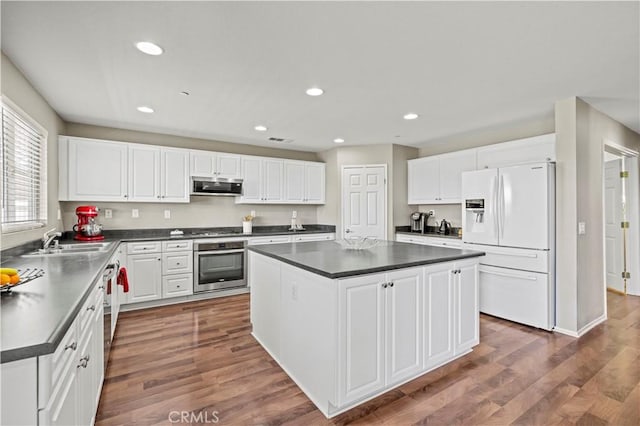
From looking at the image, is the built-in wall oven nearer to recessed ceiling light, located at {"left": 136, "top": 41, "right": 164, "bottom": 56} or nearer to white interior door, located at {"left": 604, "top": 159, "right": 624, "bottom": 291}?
recessed ceiling light, located at {"left": 136, "top": 41, "right": 164, "bottom": 56}

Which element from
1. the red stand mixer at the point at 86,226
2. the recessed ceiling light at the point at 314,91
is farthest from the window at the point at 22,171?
the recessed ceiling light at the point at 314,91

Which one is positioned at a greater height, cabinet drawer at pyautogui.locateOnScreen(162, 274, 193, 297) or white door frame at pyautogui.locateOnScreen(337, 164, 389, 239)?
white door frame at pyautogui.locateOnScreen(337, 164, 389, 239)

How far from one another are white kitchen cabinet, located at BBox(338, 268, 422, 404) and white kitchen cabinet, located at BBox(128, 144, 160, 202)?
11.7ft

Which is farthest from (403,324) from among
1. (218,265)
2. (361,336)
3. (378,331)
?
(218,265)

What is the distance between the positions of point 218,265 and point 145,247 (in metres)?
0.98

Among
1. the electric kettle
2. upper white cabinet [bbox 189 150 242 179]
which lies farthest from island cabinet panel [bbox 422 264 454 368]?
upper white cabinet [bbox 189 150 242 179]

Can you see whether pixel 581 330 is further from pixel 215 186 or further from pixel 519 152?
pixel 215 186

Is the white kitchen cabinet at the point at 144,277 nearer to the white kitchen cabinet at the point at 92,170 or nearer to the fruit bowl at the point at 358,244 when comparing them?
the white kitchen cabinet at the point at 92,170

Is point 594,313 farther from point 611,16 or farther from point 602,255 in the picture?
point 611,16

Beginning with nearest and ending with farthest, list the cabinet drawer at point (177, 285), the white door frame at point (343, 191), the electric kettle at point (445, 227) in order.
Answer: the cabinet drawer at point (177, 285), the electric kettle at point (445, 227), the white door frame at point (343, 191)

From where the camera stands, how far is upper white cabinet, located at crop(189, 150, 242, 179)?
466 cm

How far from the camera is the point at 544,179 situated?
3.24m

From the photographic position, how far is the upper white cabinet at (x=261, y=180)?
5.12 m

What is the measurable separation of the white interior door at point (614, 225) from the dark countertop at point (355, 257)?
3.74 meters
